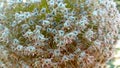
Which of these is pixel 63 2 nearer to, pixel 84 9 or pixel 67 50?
pixel 84 9

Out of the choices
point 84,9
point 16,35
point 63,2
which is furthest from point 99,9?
point 16,35

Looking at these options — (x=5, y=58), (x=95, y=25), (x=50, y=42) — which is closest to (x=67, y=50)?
(x=50, y=42)

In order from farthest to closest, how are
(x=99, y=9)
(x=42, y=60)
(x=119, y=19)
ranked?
(x=119, y=19)
(x=99, y=9)
(x=42, y=60)

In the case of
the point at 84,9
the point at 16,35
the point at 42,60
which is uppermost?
the point at 84,9

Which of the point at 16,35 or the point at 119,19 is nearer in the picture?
the point at 16,35

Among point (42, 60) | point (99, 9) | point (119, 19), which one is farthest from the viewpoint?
point (119, 19)

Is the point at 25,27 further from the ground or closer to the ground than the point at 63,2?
closer to the ground
